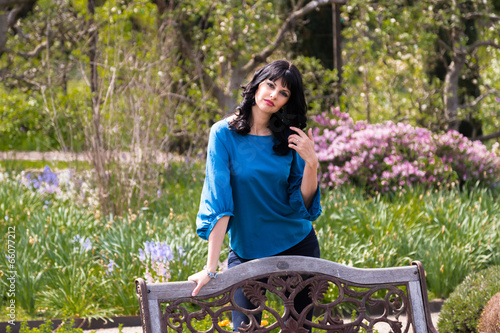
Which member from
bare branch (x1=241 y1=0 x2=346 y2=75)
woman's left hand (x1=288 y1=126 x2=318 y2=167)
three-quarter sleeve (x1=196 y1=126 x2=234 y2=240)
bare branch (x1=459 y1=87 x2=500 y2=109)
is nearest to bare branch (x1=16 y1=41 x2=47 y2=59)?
bare branch (x1=241 y1=0 x2=346 y2=75)

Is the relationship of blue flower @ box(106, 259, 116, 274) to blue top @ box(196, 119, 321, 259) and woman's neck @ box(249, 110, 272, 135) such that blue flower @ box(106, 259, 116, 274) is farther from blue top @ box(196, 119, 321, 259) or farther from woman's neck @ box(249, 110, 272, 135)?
woman's neck @ box(249, 110, 272, 135)

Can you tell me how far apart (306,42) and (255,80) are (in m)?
8.76

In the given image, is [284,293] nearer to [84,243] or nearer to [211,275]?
[211,275]

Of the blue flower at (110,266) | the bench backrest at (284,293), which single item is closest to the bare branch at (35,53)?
the blue flower at (110,266)

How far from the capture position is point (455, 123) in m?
10.3

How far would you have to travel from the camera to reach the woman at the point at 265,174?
91.4 inches

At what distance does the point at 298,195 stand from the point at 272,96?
1.41ft

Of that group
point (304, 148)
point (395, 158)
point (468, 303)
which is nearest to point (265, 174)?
point (304, 148)

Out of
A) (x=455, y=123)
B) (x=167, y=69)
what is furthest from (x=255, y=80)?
(x=455, y=123)

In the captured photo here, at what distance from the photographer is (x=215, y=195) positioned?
2275 mm

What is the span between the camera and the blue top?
2318 millimetres

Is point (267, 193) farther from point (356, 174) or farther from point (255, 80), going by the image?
point (356, 174)

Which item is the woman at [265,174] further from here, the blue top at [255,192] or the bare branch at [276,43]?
the bare branch at [276,43]

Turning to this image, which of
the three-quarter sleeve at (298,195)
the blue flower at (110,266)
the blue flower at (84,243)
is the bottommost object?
the blue flower at (110,266)
